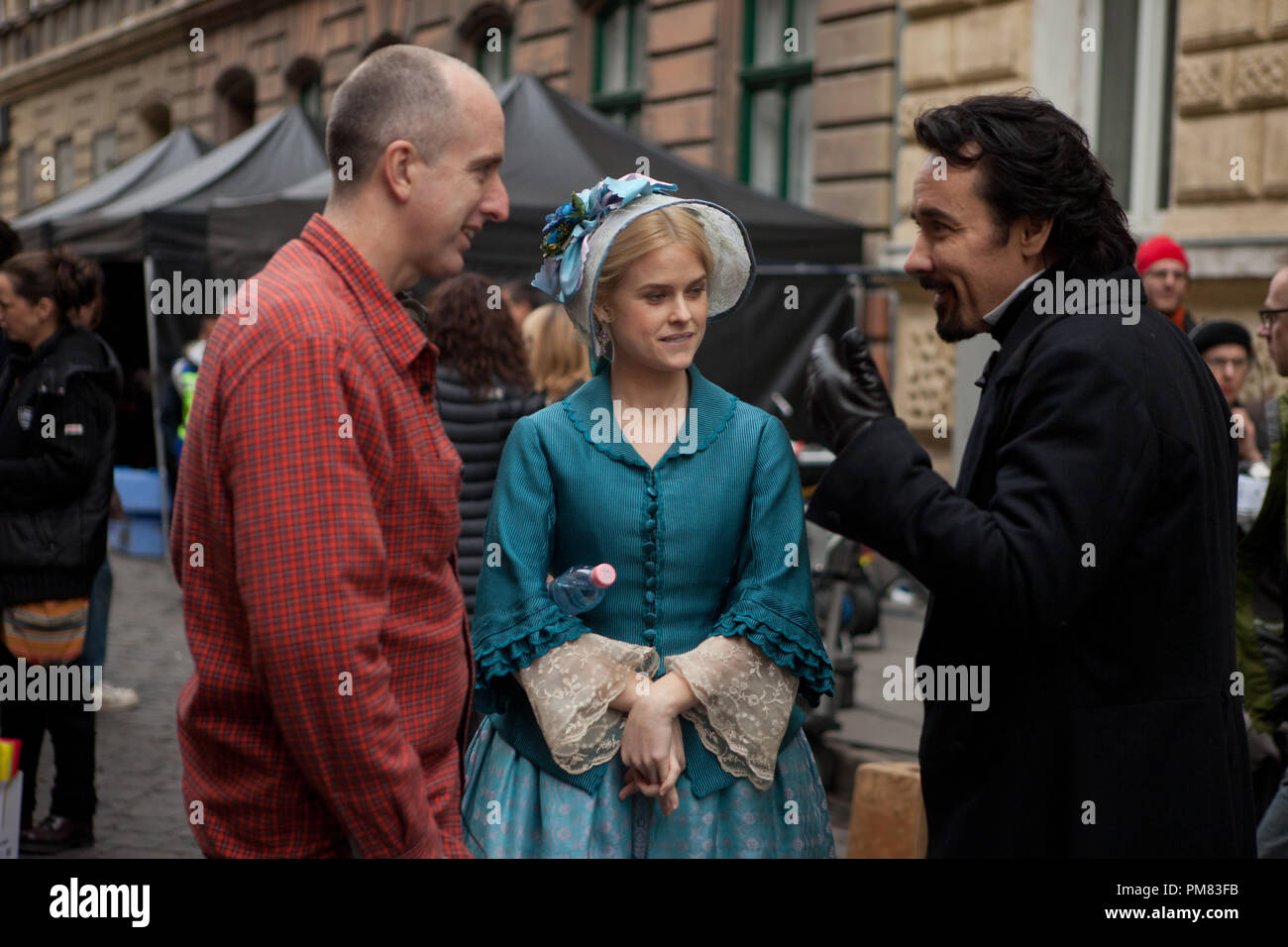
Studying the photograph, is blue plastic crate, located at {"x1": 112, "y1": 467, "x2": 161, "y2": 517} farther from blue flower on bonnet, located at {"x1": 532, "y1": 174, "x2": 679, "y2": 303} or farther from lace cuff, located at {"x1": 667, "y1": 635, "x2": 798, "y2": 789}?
lace cuff, located at {"x1": 667, "y1": 635, "x2": 798, "y2": 789}

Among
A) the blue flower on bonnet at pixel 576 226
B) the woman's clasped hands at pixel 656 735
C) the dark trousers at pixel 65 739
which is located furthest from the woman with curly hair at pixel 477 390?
the woman's clasped hands at pixel 656 735

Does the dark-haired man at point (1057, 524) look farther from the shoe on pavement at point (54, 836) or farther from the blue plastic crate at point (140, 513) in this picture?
the blue plastic crate at point (140, 513)

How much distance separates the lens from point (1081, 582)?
1.99 meters

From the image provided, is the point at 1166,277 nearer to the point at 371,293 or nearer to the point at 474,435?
the point at 474,435

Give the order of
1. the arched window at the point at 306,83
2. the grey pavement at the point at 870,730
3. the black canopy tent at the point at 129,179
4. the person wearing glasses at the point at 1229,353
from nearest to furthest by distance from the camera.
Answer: the person wearing glasses at the point at 1229,353
the grey pavement at the point at 870,730
the black canopy tent at the point at 129,179
the arched window at the point at 306,83

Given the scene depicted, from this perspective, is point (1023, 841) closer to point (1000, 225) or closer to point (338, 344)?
point (1000, 225)

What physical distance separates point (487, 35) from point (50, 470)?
11.9 meters

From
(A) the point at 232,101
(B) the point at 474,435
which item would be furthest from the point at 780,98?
(A) the point at 232,101

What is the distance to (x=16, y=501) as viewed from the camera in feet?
Result: 15.6

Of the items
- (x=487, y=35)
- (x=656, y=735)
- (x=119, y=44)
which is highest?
(x=119, y=44)

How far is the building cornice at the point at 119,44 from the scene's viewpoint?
20328 millimetres

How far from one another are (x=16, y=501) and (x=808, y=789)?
323cm

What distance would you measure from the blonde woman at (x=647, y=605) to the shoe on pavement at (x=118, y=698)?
4.95 meters

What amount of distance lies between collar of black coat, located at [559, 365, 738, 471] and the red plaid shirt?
0.60 metres
